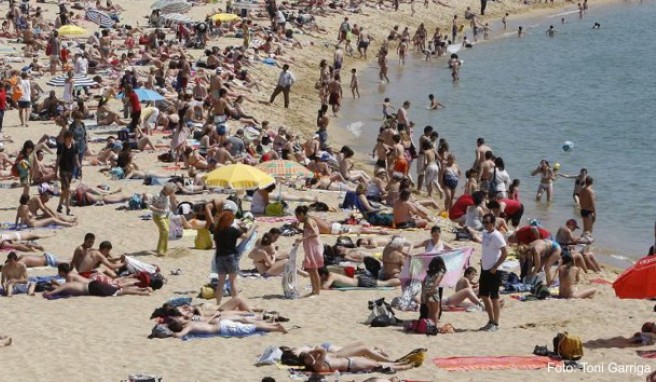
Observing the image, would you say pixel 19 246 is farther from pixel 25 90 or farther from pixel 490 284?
pixel 25 90

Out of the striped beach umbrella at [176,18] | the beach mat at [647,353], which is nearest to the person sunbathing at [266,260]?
the beach mat at [647,353]

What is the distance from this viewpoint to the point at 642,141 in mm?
31609

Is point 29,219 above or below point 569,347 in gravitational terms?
below

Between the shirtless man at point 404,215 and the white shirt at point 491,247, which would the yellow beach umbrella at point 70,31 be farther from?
the white shirt at point 491,247

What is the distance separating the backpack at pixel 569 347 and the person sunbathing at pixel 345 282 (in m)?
3.38

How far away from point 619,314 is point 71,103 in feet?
50.3

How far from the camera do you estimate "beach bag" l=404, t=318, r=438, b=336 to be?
12.3 metres

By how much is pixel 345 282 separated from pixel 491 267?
100 inches

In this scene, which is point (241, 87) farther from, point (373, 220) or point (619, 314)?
point (619, 314)

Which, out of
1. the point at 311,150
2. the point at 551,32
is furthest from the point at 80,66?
the point at 551,32

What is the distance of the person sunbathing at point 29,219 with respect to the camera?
16766 mm

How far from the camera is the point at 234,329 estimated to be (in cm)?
1208

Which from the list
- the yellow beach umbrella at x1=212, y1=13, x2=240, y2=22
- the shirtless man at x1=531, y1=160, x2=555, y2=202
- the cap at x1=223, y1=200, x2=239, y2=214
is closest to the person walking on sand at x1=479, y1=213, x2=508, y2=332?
the cap at x1=223, y1=200, x2=239, y2=214

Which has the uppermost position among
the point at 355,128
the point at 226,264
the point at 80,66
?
the point at 80,66
